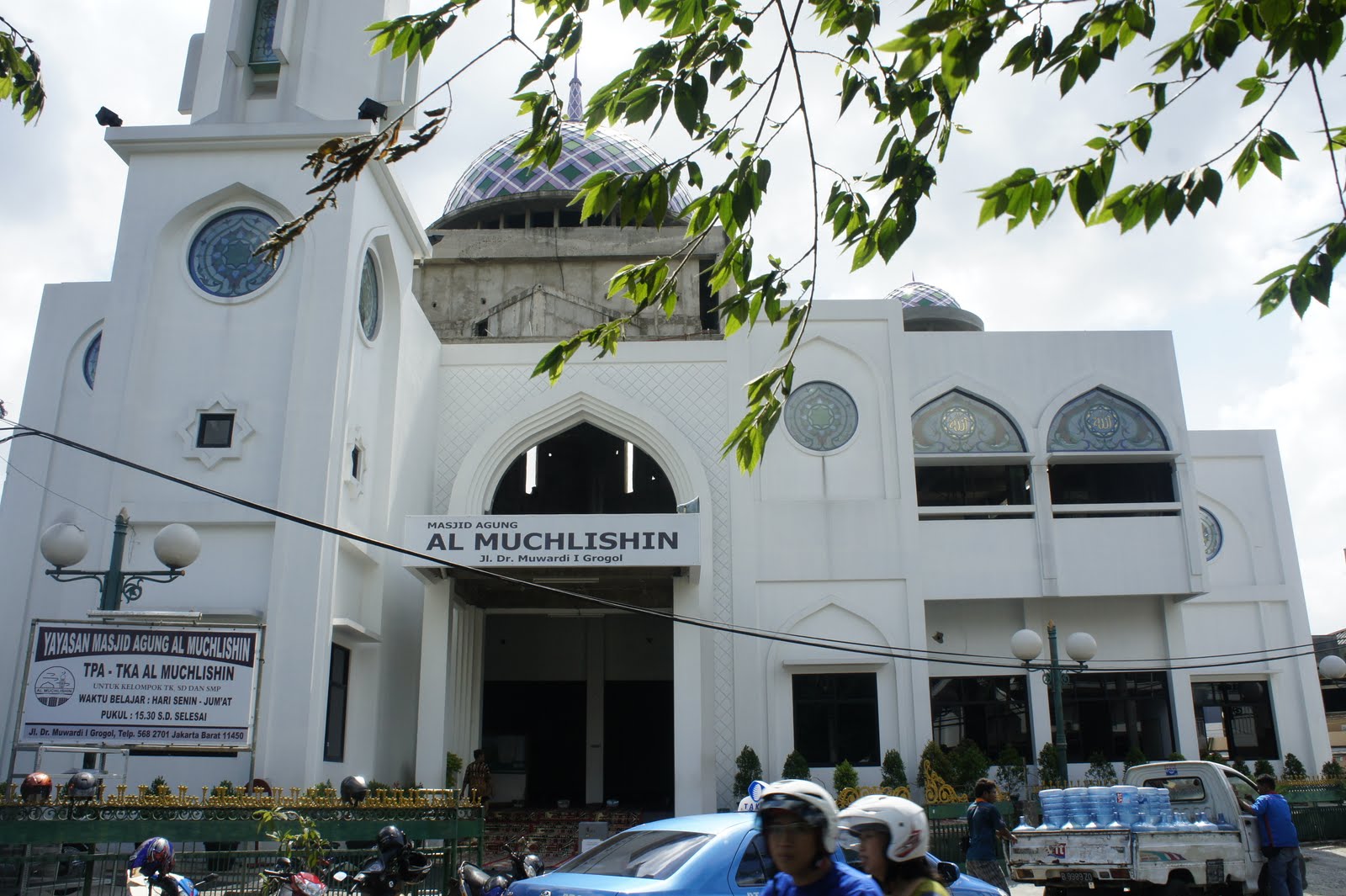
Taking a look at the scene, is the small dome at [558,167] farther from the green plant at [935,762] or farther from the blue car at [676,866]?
the blue car at [676,866]

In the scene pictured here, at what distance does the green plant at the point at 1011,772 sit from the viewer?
667 inches

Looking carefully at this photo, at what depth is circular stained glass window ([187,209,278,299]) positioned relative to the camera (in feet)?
47.9

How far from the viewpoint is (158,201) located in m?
14.6

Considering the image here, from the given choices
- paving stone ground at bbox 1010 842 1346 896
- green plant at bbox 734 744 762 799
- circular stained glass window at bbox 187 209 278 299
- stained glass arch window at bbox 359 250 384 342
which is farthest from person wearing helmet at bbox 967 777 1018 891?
circular stained glass window at bbox 187 209 278 299

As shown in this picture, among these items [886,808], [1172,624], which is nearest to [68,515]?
[886,808]

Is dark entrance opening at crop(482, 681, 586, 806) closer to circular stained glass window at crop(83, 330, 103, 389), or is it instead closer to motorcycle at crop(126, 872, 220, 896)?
circular stained glass window at crop(83, 330, 103, 389)

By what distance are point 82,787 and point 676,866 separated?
235 inches

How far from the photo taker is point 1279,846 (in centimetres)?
928

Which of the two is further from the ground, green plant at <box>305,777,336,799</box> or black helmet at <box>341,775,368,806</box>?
black helmet at <box>341,775,368,806</box>

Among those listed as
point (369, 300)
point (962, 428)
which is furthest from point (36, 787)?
point (962, 428)

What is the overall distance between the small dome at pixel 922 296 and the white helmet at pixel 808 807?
78.8ft

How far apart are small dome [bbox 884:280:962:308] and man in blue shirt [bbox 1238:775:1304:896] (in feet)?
59.1

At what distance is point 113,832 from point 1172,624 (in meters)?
16.6

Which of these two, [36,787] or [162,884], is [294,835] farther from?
[36,787]
